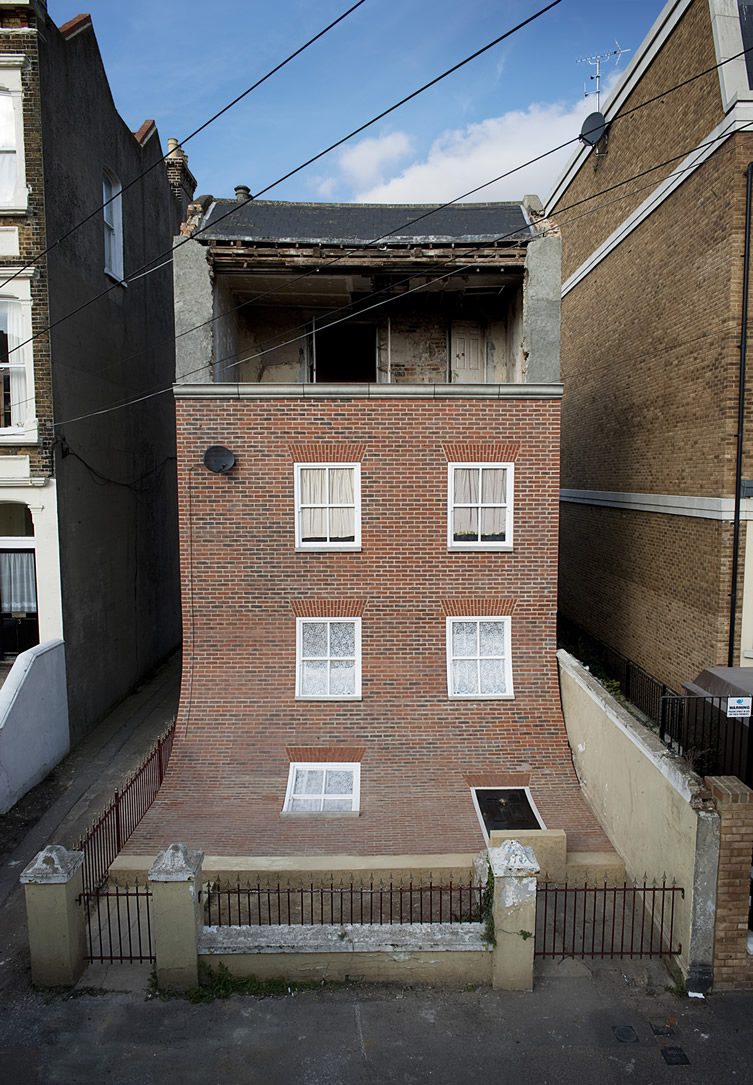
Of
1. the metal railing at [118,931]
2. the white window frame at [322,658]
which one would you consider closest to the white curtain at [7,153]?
the white window frame at [322,658]

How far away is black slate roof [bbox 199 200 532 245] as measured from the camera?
1248cm

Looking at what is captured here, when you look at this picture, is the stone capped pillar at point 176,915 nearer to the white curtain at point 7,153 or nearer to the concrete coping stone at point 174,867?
the concrete coping stone at point 174,867

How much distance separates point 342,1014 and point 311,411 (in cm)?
888

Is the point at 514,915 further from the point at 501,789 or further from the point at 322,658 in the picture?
the point at 322,658

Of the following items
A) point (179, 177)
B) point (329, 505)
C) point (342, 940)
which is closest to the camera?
point (342, 940)

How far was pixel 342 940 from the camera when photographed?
288 inches

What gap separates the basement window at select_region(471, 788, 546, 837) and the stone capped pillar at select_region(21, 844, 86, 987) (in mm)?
5512

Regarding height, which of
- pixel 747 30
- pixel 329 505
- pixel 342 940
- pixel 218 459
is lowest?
pixel 342 940

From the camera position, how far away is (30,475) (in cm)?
1337

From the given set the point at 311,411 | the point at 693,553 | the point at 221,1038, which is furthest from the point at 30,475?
the point at 693,553

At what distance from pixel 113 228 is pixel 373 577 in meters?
11.1

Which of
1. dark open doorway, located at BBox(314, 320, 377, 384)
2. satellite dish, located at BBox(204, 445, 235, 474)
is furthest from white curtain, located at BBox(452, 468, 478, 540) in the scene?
dark open doorway, located at BBox(314, 320, 377, 384)

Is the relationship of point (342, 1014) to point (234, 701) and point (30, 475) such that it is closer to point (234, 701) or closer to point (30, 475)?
point (234, 701)

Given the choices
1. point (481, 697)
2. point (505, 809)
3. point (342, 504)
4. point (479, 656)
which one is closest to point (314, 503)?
point (342, 504)
